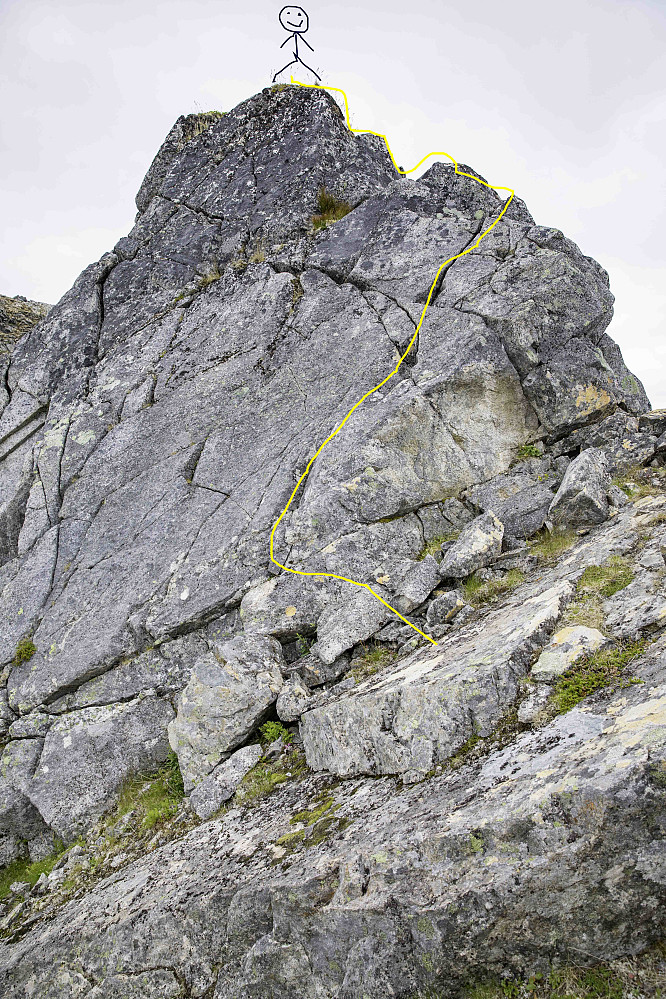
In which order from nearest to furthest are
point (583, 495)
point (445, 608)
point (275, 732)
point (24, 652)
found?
1. point (275, 732)
2. point (445, 608)
3. point (583, 495)
4. point (24, 652)

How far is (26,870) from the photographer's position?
9703 mm

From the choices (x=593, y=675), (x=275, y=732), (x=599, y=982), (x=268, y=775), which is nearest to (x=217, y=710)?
(x=275, y=732)

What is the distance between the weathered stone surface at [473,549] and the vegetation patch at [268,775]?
390 cm

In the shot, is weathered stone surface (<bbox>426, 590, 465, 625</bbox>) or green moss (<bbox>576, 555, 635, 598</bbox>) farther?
weathered stone surface (<bbox>426, 590, 465, 625</bbox>)

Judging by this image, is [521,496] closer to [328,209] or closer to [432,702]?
[432,702]

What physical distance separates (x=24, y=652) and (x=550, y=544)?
1074 cm

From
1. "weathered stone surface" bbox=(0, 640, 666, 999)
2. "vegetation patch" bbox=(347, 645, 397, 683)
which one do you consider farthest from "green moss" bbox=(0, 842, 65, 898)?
"vegetation patch" bbox=(347, 645, 397, 683)

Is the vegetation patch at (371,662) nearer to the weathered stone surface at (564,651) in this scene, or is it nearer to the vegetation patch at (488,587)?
the vegetation patch at (488,587)

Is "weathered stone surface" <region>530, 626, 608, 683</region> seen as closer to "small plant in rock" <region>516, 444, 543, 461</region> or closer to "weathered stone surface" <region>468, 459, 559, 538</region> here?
"weathered stone surface" <region>468, 459, 559, 538</region>

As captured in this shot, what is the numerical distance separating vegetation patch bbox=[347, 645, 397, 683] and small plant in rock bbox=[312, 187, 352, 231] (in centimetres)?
1107

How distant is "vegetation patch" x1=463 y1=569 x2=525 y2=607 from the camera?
908 centimetres

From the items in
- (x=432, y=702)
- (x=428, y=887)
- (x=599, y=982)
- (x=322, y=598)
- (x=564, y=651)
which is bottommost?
(x=599, y=982)

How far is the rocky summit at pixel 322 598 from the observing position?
5.12 metres

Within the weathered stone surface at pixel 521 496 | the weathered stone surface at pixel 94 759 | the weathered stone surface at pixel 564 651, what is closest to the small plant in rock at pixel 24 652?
the weathered stone surface at pixel 94 759
